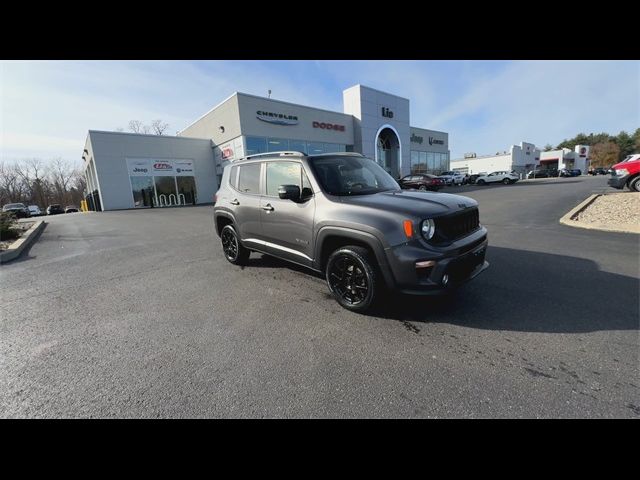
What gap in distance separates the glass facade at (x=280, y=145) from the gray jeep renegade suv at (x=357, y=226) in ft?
62.8

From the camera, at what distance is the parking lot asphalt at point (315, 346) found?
2113 mm

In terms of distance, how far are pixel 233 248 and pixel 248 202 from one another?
1196 millimetres

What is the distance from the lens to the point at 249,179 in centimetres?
503

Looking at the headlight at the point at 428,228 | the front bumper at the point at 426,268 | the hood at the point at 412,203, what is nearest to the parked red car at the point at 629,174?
the hood at the point at 412,203

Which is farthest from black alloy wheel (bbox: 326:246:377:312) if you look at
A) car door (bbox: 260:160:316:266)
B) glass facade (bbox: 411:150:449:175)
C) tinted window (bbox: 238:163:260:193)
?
glass facade (bbox: 411:150:449:175)

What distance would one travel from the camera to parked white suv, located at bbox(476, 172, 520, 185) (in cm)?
3450

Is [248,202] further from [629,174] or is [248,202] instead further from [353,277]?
[629,174]

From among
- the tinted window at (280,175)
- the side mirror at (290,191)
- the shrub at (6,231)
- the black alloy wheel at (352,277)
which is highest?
the tinted window at (280,175)

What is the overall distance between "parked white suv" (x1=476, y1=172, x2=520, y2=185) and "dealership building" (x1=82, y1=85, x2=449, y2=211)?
12.3m

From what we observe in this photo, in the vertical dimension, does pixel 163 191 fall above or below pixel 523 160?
below

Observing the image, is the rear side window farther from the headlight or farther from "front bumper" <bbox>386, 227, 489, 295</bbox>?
the headlight

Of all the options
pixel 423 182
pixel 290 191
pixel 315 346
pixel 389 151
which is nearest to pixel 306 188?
pixel 290 191

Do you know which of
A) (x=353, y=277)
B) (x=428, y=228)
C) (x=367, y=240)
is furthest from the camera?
(x=353, y=277)

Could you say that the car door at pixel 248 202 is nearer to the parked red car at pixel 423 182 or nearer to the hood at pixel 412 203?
the hood at pixel 412 203
